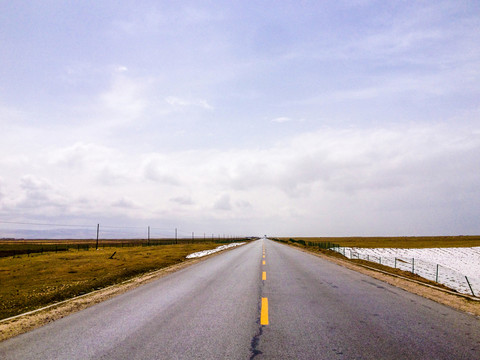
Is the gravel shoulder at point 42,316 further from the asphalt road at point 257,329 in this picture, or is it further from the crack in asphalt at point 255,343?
the crack in asphalt at point 255,343

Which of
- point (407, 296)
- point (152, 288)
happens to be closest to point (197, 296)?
point (152, 288)

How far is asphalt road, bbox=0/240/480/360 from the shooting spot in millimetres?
4418

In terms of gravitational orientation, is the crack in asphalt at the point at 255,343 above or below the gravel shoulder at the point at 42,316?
above

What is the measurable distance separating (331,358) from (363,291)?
20.2 feet

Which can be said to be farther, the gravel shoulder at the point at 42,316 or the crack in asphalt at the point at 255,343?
Answer: the gravel shoulder at the point at 42,316

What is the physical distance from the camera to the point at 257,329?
18.0 feet

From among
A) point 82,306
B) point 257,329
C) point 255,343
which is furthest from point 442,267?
point 82,306

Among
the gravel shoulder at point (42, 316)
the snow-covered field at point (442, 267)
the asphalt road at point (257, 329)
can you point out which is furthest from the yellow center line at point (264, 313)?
the snow-covered field at point (442, 267)

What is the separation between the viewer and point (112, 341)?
16.1ft

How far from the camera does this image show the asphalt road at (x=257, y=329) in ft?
14.5

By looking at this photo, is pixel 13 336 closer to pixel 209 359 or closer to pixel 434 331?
pixel 209 359

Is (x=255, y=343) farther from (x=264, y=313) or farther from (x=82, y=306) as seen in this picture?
(x=82, y=306)

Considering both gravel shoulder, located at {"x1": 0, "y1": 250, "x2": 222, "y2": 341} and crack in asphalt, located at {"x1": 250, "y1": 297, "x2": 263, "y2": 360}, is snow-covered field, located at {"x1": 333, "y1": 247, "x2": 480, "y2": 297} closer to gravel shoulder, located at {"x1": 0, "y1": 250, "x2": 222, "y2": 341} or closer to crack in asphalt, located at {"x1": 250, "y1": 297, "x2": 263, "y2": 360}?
crack in asphalt, located at {"x1": 250, "y1": 297, "x2": 263, "y2": 360}

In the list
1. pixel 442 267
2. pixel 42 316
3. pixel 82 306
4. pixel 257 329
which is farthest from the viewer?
pixel 442 267
